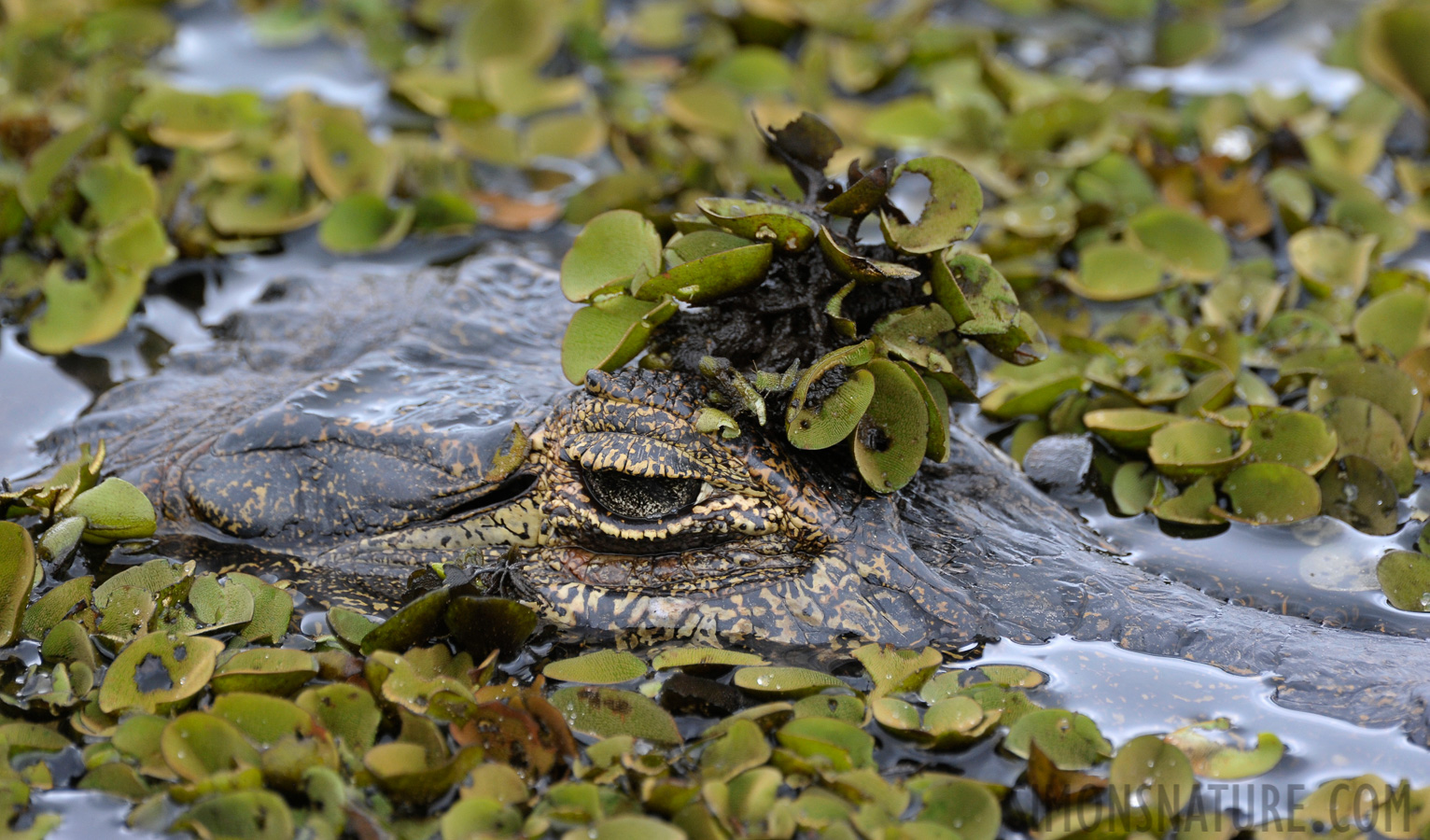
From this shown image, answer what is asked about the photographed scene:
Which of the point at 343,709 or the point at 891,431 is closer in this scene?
the point at 343,709

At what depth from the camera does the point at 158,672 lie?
309cm

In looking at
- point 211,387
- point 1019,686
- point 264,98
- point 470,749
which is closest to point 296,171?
point 264,98

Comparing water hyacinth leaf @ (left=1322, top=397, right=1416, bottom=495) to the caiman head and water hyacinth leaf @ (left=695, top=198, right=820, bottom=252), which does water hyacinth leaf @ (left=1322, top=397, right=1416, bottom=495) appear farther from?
water hyacinth leaf @ (left=695, top=198, right=820, bottom=252)

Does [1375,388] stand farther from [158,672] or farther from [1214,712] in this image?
[158,672]

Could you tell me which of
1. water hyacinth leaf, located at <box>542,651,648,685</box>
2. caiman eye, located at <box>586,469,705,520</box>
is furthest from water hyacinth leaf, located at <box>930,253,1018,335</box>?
water hyacinth leaf, located at <box>542,651,648,685</box>

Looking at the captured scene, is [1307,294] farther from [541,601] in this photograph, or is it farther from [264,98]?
[264,98]

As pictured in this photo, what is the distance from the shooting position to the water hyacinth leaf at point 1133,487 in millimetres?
3842

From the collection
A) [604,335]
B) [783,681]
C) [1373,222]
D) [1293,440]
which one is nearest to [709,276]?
[604,335]

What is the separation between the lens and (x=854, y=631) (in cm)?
311

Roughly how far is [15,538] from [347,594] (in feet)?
2.74

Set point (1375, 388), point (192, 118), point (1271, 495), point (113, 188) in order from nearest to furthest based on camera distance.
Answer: point (1271, 495), point (1375, 388), point (113, 188), point (192, 118)

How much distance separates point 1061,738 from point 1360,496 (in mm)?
1591

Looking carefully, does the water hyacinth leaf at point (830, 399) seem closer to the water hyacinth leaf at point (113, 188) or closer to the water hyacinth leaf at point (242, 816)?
the water hyacinth leaf at point (242, 816)

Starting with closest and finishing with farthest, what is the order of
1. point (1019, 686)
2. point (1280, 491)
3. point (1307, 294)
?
point (1019, 686), point (1280, 491), point (1307, 294)
